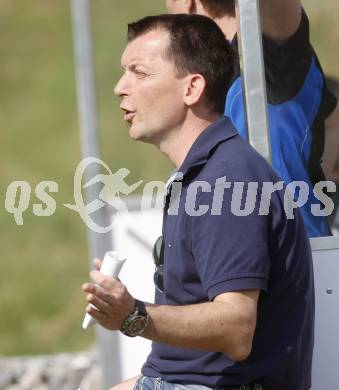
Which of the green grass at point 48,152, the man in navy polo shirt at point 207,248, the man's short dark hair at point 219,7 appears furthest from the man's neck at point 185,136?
the green grass at point 48,152

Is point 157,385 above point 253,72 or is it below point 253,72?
below

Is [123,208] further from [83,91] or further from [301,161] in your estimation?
[301,161]

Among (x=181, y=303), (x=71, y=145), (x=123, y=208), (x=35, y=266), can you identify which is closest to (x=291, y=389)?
(x=181, y=303)

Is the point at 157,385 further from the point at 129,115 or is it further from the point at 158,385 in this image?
the point at 129,115

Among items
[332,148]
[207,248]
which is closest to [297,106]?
[332,148]

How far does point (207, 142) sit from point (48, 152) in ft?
33.9

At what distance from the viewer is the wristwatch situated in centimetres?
240

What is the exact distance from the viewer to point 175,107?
2895mm

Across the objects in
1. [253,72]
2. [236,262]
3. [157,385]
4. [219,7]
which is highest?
[219,7]

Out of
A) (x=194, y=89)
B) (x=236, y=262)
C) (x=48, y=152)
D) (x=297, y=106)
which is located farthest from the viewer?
(x=48, y=152)

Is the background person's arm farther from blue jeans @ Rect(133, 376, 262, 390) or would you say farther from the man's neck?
blue jeans @ Rect(133, 376, 262, 390)

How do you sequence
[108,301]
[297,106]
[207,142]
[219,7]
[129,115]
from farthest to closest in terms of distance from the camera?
1. [219,7]
2. [297,106]
3. [129,115]
4. [207,142]
5. [108,301]

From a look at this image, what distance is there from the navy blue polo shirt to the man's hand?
0.77 feet

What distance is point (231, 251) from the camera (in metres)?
2.49
